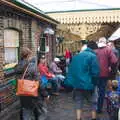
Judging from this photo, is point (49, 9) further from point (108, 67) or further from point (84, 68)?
point (84, 68)

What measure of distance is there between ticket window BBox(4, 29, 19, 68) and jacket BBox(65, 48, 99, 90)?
2197mm

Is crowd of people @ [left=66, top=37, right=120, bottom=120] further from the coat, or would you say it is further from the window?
the window

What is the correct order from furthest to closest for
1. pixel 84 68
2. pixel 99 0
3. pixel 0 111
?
pixel 99 0, pixel 0 111, pixel 84 68

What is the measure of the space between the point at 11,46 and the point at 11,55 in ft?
0.87

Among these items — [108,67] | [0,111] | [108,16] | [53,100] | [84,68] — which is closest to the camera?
[84,68]

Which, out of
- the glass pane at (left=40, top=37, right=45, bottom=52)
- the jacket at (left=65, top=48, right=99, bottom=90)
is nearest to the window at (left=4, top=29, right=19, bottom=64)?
the jacket at (left=65, top=48, right=99, bottom=90)

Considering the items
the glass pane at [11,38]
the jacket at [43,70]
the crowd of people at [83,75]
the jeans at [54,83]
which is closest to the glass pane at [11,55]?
the glass pane at [11,38]

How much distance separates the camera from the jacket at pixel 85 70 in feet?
23.4

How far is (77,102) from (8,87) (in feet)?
6.49

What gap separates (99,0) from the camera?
16922 mm

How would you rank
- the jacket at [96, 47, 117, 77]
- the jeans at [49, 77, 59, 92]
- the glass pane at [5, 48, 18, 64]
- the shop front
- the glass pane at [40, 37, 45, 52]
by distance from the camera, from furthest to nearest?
1. the glass pane at [40, 37, 45, 52]
2. the jeans at [49, 77, 59, 92]
3. the glass pane at [5, 48, 18, 64]
4. the jacket at [96, 47, 117, 77]
5. the shop front

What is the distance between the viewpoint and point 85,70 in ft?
23.6

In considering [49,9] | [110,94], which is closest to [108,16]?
[49,9]

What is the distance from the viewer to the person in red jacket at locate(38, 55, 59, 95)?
422 inches
